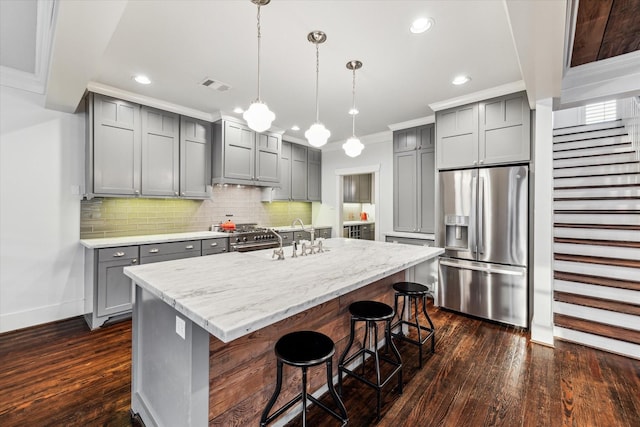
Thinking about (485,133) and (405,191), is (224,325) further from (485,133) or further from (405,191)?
(405,191)

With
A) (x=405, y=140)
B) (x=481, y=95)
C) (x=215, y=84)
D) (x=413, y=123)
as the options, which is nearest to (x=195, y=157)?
(x=215, y=84)

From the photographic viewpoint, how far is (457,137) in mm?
3486

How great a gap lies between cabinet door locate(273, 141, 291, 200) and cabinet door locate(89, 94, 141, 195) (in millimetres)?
2245

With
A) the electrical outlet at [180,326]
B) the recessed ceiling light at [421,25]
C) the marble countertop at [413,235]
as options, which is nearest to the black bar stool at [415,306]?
the marble countertop at [413,235]

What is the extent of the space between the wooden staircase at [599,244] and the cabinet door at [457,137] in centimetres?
166

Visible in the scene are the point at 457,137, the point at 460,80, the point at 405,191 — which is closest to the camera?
the point at 460,80

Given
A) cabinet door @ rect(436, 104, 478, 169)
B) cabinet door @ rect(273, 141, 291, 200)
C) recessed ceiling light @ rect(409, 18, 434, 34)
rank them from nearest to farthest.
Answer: recessed ceiling light @ rect(409, 18, 434, 34) < cabinet door @ rect(436, 104, 478, 169) < cabinet door @ rect(273, 141, 291, 200)

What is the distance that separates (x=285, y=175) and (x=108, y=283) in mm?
3116

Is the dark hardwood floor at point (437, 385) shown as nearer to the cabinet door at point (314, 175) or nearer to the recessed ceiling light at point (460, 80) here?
the recessed ceiling light at point (460, 80)

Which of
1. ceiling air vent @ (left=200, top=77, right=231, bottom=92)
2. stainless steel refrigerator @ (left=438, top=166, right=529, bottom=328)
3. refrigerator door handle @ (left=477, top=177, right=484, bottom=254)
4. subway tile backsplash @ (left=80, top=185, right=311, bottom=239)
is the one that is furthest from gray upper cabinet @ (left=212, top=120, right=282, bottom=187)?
refrigerator door handle @ (left=477, top=177, right=484, bottom=254)

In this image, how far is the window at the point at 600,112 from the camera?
19.3 feet

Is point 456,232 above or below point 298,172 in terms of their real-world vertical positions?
below

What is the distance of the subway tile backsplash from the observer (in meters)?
3.41

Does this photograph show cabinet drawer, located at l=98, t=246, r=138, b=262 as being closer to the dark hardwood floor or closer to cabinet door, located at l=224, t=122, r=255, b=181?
the dark hardwood floor
